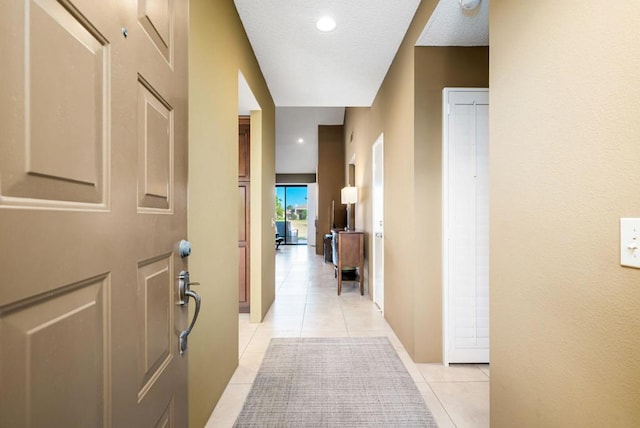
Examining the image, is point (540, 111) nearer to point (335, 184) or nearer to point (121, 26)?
point (121, 26)

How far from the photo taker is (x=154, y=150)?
0.79 meters

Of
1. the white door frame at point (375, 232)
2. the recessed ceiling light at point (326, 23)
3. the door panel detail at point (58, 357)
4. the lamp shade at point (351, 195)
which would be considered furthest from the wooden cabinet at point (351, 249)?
the door panel detail at point (58, 357)

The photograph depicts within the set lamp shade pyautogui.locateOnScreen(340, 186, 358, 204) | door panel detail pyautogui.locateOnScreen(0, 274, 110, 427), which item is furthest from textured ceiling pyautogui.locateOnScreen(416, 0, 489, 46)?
lamp shade pyautogui.locateOnScreen(340, 186, 358, 204)

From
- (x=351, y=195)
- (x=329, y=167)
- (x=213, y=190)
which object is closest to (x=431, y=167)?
(x=213, y=190)

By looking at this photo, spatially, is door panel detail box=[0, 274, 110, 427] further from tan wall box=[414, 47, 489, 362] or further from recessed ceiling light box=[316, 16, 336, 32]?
recessed ceiling light box=[316, 16, 336, 32]

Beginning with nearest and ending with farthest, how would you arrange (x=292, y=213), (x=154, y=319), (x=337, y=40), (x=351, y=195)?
(x=154, y=319) < (x=337, y=40) < (x=351, y=195) < (x=292, y=213)

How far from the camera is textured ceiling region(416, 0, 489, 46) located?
2.06 meters

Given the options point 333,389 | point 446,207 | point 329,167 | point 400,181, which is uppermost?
point 329,167

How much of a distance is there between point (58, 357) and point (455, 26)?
2733 mm

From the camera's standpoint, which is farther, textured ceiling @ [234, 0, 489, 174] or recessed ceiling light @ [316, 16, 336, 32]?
recessed ceiling light @ [316, 16, 336, 32]

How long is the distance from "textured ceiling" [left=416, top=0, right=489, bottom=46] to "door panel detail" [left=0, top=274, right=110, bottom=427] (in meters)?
2.41

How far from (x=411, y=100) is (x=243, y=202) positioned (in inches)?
84.5

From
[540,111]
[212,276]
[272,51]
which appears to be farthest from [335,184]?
[540,111]

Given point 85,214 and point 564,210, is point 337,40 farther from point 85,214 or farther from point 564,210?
point 85,214
